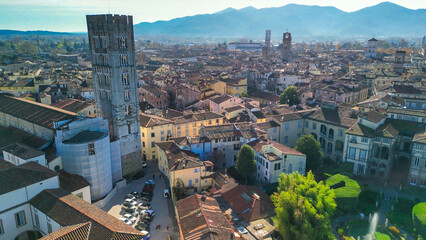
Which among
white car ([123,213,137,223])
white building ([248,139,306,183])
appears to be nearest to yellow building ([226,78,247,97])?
white building ([248,139,306,183])

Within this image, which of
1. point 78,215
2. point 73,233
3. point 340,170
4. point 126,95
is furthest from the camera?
point 340,170

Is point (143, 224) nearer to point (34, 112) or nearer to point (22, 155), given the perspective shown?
point (22, 155)

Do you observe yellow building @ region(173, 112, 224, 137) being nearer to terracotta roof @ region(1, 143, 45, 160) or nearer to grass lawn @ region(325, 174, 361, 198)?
terracotta roof @ region(1, 143, 45, 160)

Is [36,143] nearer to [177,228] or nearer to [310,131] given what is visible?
[177,228]

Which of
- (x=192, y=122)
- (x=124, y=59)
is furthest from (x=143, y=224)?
(x=192, y=122)

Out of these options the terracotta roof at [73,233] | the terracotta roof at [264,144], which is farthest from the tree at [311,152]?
the terracotta roof at [73,233]

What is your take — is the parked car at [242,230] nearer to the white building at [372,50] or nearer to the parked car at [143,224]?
the parked car at [143,224]
